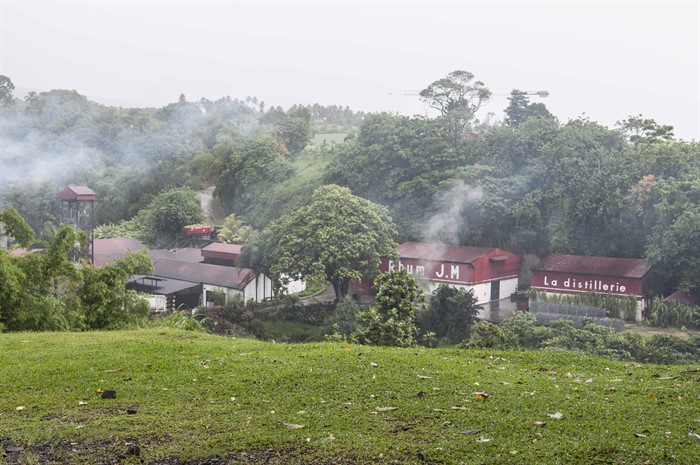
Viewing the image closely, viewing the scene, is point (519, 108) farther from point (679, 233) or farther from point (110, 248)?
point (110, 248)

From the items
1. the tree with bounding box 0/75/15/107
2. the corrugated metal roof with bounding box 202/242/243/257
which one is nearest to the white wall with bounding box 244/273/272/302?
the corrugated metal roof with bounding box 202/242/243/257

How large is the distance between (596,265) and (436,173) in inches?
355

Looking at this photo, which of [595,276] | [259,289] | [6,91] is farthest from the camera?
[6,91]

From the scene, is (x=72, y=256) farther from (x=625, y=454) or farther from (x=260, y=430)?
(x=625, y=454)

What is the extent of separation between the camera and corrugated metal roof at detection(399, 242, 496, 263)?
3189 cm

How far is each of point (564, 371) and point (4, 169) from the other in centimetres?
4541

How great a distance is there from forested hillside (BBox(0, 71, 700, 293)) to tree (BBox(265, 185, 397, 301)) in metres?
5.58

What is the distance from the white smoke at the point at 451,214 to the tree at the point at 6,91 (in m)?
45.4

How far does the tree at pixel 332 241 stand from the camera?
Result: 27.6m

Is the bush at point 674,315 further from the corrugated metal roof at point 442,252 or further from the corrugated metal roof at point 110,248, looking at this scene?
the corrugated metal roof at point 110,248

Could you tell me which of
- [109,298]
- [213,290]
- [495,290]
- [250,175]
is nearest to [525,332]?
[495,290]

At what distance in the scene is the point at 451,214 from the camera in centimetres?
3397

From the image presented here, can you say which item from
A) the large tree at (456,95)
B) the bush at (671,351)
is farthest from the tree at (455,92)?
the bush at (671,351)

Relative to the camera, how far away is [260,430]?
652 centimetres
